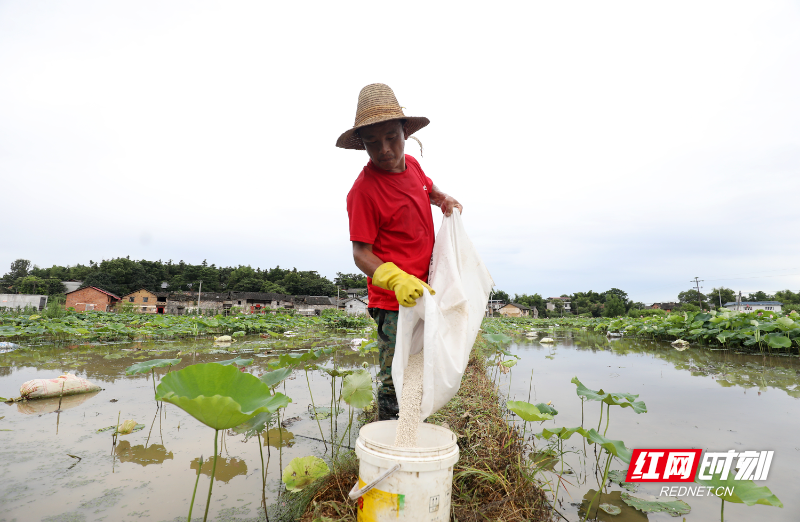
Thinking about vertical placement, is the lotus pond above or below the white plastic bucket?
below

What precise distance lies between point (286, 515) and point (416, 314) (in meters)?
1.04

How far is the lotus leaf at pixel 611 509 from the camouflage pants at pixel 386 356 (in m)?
1.00

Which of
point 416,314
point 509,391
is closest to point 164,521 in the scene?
point 416,314

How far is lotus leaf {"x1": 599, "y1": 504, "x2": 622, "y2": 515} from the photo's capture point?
1583 millimetres

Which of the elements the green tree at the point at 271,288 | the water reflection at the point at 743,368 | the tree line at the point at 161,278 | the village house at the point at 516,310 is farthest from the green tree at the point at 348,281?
the water reflection at the point at 743,368

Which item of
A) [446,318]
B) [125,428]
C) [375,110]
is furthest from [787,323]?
[125,428]

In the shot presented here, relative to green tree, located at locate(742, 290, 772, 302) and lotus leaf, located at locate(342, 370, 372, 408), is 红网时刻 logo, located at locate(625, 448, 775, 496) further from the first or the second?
green tree, located at locate(742, 290, 772, 302)

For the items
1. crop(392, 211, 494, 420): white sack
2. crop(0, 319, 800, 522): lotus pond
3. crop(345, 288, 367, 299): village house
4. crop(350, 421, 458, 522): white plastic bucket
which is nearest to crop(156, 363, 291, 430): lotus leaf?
crop(0, 319, 800, 522): lotus pond

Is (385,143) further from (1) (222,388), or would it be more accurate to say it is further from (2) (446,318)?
(1) (222,388)

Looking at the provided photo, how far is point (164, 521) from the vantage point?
1496mm

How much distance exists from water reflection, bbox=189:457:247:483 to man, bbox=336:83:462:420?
2.78 ft

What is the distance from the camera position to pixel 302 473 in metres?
1.65

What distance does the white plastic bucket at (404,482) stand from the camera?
117 centimetres

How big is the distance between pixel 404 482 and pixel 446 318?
2.08ft
